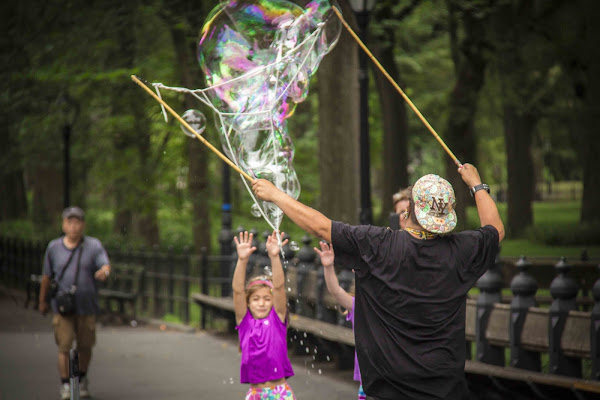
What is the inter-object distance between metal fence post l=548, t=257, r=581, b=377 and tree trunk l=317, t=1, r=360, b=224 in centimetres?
949

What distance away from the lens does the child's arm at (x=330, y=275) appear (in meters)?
5.83

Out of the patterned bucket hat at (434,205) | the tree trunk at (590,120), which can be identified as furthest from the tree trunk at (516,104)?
the patterned bucket hat at (434,205)

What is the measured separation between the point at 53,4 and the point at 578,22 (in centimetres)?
1141

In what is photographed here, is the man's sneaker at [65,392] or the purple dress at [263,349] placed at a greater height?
the purple dress at [263,349]

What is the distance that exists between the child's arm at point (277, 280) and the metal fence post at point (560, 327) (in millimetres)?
2364

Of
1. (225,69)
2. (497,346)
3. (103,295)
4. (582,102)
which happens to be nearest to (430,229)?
(225,69)

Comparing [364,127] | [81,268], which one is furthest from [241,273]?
[364,127]

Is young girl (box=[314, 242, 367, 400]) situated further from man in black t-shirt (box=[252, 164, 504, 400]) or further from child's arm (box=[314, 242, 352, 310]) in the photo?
man in black t-shirt (box=[252, 164, 504, 400])

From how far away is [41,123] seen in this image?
1883 centimetres

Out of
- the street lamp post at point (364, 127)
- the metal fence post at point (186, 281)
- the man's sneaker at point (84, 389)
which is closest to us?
the man's sneaker at point (84, 389)

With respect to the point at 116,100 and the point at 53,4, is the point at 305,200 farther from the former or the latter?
the point at 53,4

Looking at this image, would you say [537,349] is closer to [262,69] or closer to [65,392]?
[262,69]

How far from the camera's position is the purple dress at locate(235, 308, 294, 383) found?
6266 millimetres

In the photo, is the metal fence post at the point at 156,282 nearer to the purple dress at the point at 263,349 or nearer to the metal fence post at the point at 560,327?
the metal fence post at the point at 560,327
